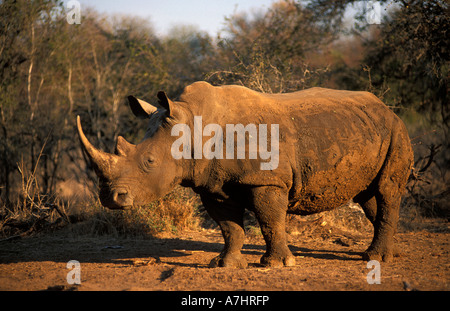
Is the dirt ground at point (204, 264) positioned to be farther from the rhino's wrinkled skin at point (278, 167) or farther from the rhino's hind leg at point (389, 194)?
the rhino's wrinkled skin at point (278, 167)

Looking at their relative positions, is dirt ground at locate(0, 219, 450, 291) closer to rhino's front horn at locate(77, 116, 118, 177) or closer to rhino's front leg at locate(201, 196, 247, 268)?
rhino's front leg at locate(201, 196, 247, 268)

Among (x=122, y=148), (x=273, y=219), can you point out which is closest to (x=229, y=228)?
(x=273, y=219)

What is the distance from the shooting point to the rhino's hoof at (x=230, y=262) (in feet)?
19.3

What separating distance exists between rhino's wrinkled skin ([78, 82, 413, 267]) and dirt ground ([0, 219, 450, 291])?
0.49m

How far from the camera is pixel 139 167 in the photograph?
5.38m

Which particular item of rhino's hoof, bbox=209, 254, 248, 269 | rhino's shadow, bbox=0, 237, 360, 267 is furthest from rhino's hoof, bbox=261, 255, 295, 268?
rhino's shadow, bbox=0, 237, 360, 267

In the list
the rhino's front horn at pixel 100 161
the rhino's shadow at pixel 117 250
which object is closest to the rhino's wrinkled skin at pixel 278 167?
the rhino's front horn at pixel 100 161

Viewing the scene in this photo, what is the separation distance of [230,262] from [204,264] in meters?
0.52

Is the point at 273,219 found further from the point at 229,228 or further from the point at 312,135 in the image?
the point at 312,135

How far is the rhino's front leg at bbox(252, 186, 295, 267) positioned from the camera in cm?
554

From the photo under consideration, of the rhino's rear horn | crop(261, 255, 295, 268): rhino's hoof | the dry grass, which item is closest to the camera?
the rhino's rear horn

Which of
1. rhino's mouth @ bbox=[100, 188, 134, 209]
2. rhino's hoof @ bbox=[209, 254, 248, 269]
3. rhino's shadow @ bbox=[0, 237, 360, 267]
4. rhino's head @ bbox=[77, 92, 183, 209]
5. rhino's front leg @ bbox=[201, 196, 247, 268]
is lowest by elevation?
rhino's shadow @ bbox=[0, 237, 360, 267]

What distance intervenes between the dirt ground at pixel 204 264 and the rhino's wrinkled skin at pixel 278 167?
489 mm
